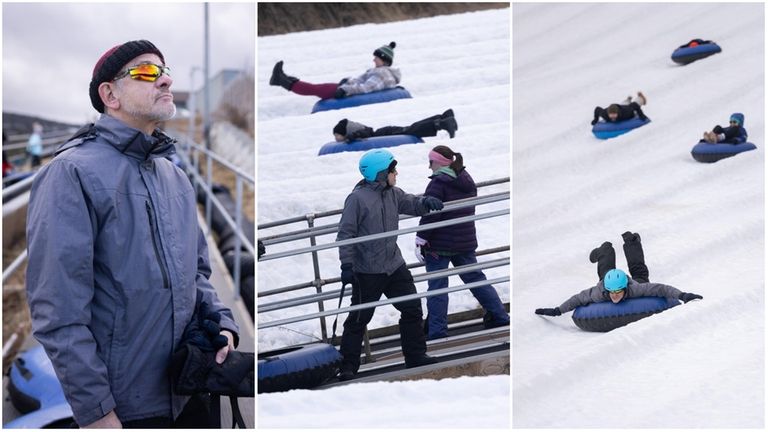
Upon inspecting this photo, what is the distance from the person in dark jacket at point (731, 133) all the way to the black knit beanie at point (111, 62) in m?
3.99

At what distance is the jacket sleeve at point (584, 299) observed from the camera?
10.9 feet

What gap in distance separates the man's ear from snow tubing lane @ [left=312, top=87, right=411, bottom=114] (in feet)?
3.08

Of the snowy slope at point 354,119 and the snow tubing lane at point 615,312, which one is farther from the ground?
the snowy slope at point 354,119

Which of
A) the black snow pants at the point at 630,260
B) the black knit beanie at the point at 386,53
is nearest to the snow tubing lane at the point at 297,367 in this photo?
the black knit beanie at the point at 386,53

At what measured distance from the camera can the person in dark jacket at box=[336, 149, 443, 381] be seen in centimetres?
227

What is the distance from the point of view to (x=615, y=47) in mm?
6070

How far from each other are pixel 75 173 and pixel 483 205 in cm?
120

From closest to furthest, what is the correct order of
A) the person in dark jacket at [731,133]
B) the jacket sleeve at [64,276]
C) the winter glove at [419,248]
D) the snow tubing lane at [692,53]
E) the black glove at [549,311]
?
1. the jacket sleeve at [64,276]
2. the winter glove at [419,248]
3. the black glove at [549,311]
4. the person in dark jacket at [731,133]
5. the snow tubing lane at [692,53]

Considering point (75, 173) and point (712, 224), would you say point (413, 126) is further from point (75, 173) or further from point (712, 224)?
point (712, 224)

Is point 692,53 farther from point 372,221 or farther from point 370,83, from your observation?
point 372,221

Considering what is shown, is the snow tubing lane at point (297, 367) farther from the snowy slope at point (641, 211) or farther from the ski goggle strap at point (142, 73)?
the ski goggle strap at point (142, 73)

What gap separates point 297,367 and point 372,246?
0.39m

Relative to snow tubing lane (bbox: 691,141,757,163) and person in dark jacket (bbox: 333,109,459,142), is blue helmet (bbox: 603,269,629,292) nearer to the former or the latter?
person in dark jacket (bbox: 333,109,459,142)

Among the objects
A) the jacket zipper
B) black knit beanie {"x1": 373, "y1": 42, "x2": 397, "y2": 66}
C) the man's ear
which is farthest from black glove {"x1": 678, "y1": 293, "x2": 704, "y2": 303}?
the man's ear
